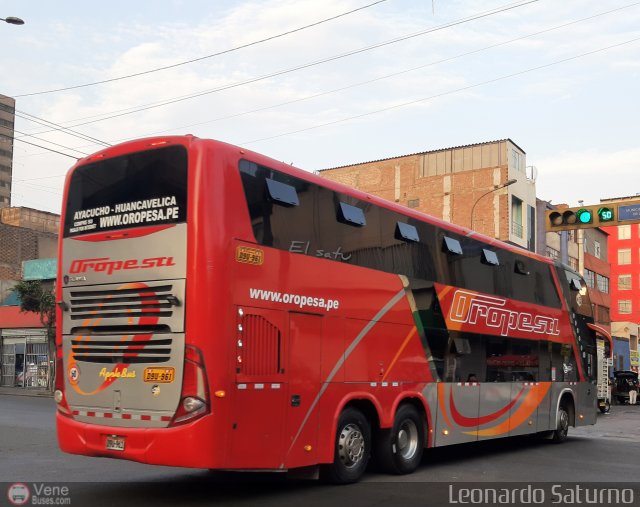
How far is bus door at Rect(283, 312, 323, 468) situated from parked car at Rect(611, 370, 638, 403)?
3458cm

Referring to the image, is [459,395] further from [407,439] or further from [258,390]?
[258,390]

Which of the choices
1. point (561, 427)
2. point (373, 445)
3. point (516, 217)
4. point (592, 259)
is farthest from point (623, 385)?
point (373, 445)

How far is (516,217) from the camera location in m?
46.7

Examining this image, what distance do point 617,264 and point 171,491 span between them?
105735 millimetres

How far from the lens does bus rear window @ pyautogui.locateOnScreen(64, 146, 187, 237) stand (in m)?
8.72

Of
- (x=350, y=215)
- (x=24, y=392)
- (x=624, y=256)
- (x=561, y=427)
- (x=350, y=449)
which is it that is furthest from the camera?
(x=624, y=256)

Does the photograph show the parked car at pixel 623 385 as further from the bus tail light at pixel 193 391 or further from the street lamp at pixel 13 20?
the bus tail light at pixel 193 391

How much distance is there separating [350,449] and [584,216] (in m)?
14.0

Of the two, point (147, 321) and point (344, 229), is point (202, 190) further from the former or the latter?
point (344, 229)

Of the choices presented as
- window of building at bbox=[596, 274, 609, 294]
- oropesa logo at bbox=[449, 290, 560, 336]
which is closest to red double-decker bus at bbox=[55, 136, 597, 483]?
oropesa logo at bbox=[449, 290, 560, 336]

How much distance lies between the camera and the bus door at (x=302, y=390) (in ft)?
30.2

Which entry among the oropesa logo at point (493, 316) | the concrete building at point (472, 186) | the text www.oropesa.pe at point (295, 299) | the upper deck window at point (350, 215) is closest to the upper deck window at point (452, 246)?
the oropesa logo at point (493, 316)

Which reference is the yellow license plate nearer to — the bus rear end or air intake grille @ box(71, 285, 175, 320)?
the bus rear end

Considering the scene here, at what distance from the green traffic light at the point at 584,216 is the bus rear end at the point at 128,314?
51.7 ft
